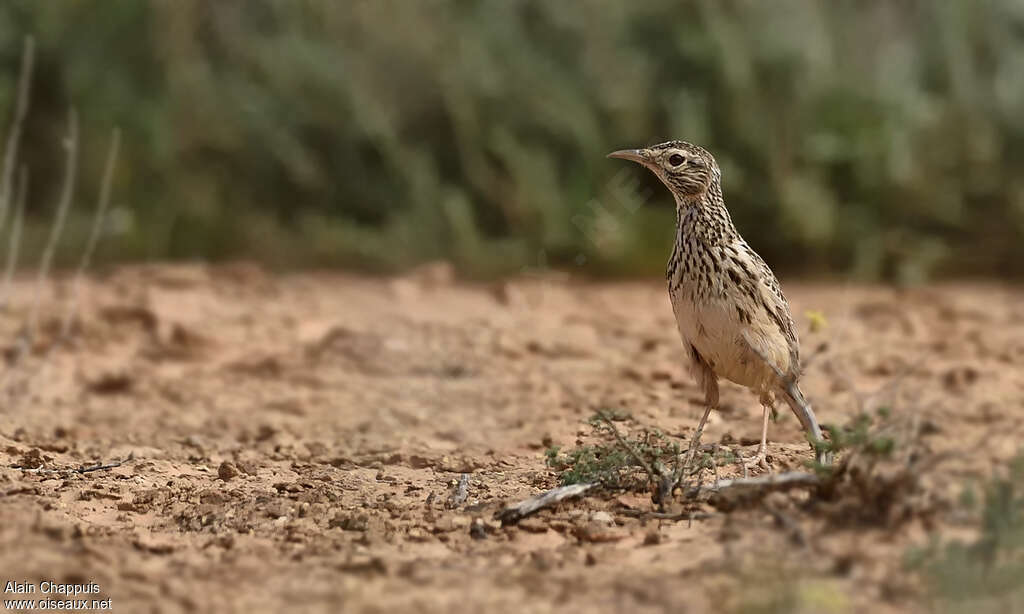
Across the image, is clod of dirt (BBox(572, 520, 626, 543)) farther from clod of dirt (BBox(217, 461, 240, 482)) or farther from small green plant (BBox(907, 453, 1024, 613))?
clod of dirt (BBox(217, 461, 240, 482))

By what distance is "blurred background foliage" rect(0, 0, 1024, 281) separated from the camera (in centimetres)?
852

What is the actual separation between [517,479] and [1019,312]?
4179mm

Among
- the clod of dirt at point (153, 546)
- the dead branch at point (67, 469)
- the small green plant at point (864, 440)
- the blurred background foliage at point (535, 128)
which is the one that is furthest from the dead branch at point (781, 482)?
the blurred background foliage at point (535, 128)

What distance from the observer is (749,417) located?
5887 mm

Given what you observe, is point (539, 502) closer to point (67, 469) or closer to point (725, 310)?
point (725, 310)

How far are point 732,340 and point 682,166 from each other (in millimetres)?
760

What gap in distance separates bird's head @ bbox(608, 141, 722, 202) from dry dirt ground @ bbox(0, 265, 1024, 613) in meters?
0.63

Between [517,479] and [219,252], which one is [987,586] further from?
[219,252]

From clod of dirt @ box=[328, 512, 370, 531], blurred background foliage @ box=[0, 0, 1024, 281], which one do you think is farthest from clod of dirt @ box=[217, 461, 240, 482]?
blurred background foliage @ box=[0, 0, 1024, 281]

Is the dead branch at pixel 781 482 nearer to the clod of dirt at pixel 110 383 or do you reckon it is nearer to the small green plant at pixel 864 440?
the small green plant at pixel 864 440

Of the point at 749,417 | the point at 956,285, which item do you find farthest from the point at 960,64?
the point at 749,417

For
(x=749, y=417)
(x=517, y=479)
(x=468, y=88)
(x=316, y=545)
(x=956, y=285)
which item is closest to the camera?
(x=316, y=545)

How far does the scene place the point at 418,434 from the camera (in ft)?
19.2

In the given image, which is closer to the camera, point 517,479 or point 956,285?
point 517,479
